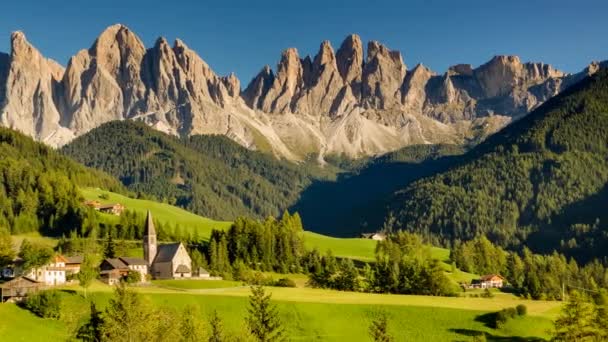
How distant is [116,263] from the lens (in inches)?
6112

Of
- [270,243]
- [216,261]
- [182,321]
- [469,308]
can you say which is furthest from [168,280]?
[182,321]

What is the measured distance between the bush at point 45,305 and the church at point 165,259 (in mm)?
46020

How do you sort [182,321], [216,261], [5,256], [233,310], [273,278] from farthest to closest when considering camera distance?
[216,261]
[273,278]
[5,256]
[233,310]
[182,321]

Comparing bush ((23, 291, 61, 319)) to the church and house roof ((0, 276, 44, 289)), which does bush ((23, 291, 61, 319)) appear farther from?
the church

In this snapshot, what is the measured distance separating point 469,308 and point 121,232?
10507cm

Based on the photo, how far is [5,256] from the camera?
147 m

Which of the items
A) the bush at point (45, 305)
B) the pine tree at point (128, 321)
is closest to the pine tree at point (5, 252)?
the bush at point (45, 305)

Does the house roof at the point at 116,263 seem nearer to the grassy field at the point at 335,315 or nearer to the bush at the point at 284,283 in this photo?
the grassy field at the point at 335,315

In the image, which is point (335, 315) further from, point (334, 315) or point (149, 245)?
point (149, 245)

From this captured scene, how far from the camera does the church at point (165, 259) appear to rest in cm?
16075

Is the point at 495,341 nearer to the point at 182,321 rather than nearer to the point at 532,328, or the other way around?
the point at 532,328

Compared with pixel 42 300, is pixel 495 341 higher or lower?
lower

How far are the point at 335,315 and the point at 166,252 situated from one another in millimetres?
58141

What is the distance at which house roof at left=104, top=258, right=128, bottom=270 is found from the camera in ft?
504
